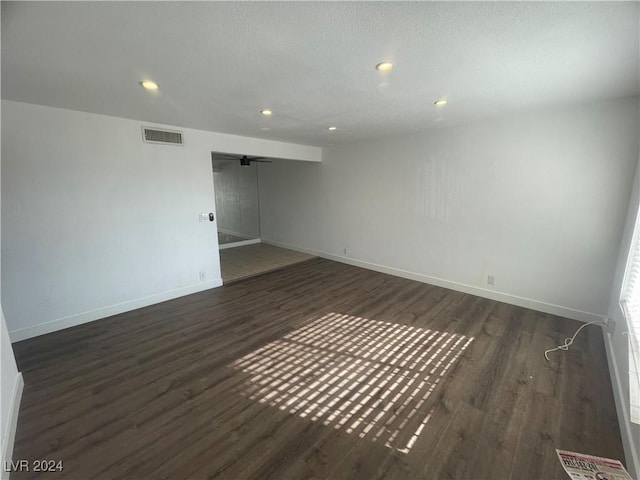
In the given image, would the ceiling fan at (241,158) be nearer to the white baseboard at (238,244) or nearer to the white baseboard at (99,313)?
the white baseboard at (238,244)

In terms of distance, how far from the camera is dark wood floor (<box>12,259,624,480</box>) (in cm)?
149

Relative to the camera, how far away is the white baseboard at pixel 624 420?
54.6 inches

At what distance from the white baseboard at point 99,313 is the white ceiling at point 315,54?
2308mm

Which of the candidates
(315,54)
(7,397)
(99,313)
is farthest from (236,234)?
(315,54)

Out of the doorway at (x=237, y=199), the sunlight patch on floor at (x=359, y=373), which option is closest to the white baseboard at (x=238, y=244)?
the doorway at (x=237, y=199)

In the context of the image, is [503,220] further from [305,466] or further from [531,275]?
[305,466]

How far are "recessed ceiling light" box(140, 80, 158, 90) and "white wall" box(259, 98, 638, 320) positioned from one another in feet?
11.2

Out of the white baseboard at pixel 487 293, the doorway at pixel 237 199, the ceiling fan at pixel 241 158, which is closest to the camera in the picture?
the white baseboard at pixel 487 293

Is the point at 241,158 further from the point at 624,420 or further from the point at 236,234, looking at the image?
the point at 624,420

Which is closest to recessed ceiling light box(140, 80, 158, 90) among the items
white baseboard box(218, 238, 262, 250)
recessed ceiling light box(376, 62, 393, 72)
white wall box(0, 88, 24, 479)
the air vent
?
the air vent

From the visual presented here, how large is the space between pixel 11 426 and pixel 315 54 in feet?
10.2

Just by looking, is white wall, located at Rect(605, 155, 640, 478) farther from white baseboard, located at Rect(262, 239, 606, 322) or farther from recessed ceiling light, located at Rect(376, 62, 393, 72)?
recessed ceiling light, located at Rect(376, 62, 393, 72)

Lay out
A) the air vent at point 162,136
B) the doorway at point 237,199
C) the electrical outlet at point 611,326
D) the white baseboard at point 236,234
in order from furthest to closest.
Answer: the white baseboard at point 236,234 < the doorway at point 237,199 < the air vent at point 162,136 < the electrical outlet at point 611,326

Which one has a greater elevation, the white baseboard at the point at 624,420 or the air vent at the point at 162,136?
the air vent at the point at 162,136
